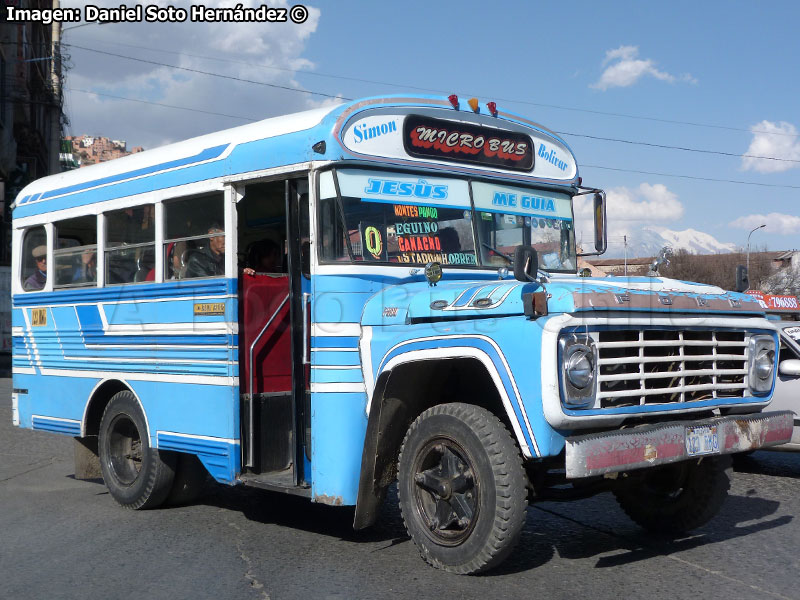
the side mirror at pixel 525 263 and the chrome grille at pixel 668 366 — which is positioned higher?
the side mirror at pixel 525 263

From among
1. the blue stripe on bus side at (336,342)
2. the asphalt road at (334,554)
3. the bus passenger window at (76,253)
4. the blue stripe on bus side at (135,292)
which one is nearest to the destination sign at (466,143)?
the blue stripe on bus side at (336,342)

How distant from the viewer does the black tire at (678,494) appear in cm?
611

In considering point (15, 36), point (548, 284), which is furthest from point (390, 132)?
point (15, 36)

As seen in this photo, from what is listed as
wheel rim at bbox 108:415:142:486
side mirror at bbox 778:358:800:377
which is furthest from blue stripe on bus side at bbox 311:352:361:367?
side mirror at bbox 778:358:800:377

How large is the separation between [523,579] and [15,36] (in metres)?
39.5

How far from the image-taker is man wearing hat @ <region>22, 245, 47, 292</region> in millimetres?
8922

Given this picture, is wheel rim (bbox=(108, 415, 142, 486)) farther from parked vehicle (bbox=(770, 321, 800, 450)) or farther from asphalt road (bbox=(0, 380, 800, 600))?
parked vehicle (bbox=(770, 321, 800, 450))

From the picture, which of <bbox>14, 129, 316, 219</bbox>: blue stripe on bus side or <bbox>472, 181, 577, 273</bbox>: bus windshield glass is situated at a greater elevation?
<bbox>14, 129, 316, 219</bbox>: blue stripe on bus side

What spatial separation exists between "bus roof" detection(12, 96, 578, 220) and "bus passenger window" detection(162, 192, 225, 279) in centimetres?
19

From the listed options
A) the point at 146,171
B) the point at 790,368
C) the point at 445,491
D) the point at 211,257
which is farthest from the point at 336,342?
the point at 790,368

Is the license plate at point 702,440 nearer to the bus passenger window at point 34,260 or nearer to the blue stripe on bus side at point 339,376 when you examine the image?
the blue stripe on bus side at point 339,376

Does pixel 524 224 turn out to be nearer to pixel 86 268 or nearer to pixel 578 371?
pixel 578 371

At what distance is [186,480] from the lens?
7.74 meters

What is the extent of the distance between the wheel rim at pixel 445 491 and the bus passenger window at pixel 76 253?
407cm
